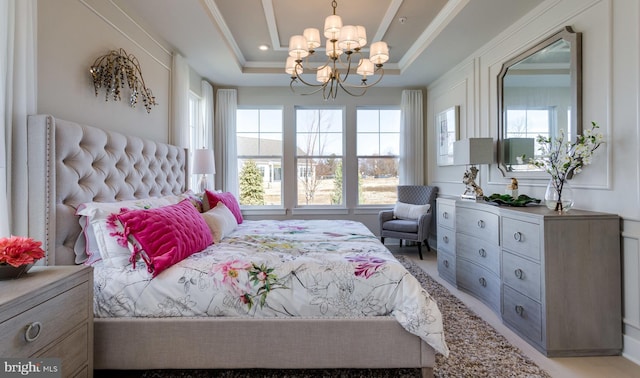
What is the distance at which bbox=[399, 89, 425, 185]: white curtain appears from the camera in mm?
4883

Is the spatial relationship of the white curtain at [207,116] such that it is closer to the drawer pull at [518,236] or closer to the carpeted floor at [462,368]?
the carpeted floor at [462,368]

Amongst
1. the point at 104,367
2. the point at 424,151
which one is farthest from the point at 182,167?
the point at 424,151

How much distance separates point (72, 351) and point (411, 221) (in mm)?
3784

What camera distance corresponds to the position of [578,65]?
2227 mm

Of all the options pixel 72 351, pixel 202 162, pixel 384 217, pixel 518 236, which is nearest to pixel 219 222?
pixel 72 351

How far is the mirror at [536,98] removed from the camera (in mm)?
2279

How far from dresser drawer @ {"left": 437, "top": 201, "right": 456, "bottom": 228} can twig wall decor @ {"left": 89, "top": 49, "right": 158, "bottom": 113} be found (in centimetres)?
318

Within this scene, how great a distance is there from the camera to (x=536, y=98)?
2646mm

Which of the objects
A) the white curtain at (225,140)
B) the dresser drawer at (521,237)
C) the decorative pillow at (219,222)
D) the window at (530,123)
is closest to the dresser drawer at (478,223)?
the dresser drawer at (521,237)

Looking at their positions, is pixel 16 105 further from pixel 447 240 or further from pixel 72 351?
pixel 447 240

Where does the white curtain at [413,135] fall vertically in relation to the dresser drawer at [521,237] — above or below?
above

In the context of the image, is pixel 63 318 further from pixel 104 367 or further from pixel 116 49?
pixel 116 49

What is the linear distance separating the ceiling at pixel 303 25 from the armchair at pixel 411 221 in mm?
1712

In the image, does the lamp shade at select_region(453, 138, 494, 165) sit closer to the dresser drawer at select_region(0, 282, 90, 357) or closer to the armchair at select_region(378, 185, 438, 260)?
the armchair at select_region(378, 185, 438, 260)
